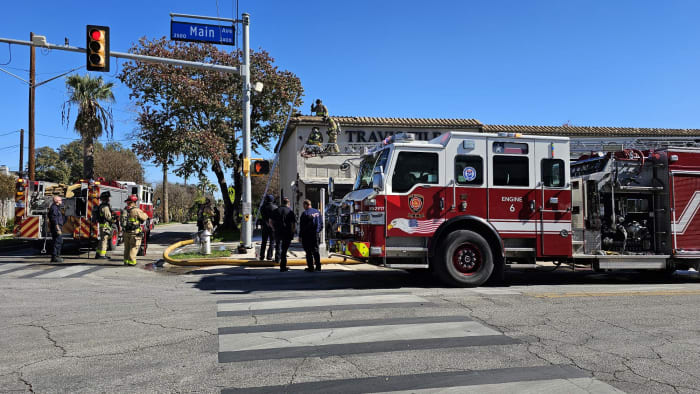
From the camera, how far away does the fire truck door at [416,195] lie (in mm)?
8570

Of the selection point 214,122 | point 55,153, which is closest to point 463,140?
point 214,122

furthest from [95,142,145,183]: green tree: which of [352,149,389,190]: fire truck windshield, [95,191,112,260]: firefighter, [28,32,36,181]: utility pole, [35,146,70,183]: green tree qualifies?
[352,149,389,190]: fire truck windshield

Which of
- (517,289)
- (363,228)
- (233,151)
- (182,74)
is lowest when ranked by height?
(517,289)

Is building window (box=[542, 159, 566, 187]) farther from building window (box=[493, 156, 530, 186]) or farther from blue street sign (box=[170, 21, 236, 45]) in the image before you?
blue street sign (box=[170, 21, 236, 45])

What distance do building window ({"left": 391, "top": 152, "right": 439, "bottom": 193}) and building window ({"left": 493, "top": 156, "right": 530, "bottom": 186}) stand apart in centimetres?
116

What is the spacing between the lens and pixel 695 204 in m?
9.61

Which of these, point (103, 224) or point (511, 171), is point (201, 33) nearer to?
point (103, 224)

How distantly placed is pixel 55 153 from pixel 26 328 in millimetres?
63359

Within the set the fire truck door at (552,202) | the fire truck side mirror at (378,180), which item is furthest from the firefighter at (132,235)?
the fire truck door at (552,202)

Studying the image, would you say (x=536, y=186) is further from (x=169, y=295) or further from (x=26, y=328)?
(x=26, y=328)

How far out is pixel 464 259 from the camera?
8734 mm

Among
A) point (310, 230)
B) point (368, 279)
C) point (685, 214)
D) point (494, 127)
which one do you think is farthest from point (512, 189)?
point (494, 127)

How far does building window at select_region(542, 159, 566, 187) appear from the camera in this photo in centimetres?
903

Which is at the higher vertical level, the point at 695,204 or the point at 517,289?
the point at 695,204
